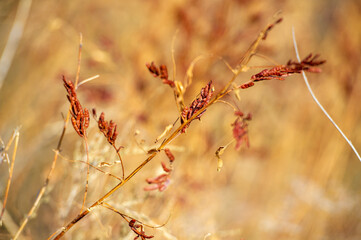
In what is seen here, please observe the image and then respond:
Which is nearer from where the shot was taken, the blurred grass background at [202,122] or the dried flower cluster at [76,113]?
the dried flower cluster at [76,113]

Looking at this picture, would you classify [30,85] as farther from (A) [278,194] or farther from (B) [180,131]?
(A) [278,194]

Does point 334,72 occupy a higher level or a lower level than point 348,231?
higher

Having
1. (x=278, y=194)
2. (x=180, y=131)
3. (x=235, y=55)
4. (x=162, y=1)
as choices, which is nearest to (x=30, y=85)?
(x=162, y=1)

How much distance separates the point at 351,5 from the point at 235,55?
146 cm

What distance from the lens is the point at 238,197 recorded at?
2.29 meters

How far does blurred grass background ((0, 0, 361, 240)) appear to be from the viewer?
5.03 feet

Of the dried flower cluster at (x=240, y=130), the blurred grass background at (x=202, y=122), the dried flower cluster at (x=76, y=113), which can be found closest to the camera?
the dried flower cluster at (x=76, y=113)

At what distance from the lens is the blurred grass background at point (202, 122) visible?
153 centimetres

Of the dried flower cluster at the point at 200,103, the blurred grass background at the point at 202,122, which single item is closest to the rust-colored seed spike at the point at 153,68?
the dried flower cluster at the point at 200,103

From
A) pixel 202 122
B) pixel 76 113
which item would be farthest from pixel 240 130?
pixel 202 122

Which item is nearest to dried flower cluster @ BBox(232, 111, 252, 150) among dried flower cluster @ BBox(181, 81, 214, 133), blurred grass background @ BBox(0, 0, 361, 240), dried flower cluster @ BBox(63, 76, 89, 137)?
dried flower cluster @ BBox(181, 81, 214, 133)

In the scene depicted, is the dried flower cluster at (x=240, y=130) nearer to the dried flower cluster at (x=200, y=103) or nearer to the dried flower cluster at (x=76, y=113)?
the dried flower cluster at (x=200, y=103)

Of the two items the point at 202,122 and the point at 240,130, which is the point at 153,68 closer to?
the point at 240,130

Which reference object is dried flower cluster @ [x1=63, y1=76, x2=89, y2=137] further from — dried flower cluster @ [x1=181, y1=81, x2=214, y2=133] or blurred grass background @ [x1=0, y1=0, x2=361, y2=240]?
blurred grass background @ [x1=0, y1=0, x2=361, y2=240]
